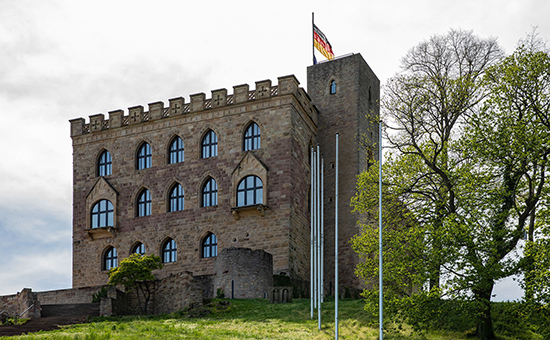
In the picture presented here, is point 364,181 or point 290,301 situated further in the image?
point 290,301

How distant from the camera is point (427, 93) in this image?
34500 mm

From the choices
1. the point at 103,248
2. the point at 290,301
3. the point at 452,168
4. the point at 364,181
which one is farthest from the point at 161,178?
A: the point at 452,168

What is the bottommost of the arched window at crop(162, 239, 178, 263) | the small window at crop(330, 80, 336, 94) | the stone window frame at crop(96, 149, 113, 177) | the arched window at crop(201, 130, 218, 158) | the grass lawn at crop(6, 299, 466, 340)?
the grass lawn at crop(6, 299, 466, 340)

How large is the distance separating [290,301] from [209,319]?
5452 mm

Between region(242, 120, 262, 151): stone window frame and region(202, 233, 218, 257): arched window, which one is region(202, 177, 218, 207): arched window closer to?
region(202, 233, 218, 257): arched window

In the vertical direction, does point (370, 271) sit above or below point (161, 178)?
below

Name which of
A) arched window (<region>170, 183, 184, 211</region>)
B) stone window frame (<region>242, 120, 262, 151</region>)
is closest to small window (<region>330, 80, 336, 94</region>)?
stone window frame (<region>242, 120, 262, 151</region>)

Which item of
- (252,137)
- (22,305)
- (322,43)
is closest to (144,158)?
(252,137)

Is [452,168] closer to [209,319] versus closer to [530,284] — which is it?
[530,284]

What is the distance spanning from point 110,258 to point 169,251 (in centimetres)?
428

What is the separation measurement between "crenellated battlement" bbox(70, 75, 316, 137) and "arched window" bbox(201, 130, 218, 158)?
5.43 feet

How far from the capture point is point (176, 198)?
4962 centimetres

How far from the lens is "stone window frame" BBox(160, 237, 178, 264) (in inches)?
1909

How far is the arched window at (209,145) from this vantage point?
49.2m
